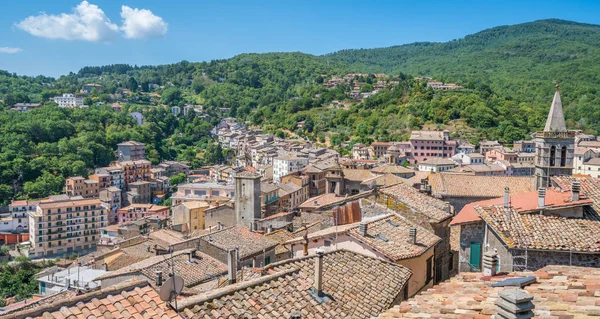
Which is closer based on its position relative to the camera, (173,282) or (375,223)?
(173,282)

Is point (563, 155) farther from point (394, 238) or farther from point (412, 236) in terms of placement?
point (394, 238)

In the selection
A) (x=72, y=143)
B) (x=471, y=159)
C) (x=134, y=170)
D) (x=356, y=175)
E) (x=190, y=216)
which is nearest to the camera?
(x=190, y=216)

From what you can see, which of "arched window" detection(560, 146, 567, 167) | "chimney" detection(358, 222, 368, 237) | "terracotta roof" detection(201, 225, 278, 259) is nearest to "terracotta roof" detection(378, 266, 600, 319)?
"chimney" detection(358, 222, 368, 237)

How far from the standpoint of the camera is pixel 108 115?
116 metres

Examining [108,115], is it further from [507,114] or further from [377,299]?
[377,299]

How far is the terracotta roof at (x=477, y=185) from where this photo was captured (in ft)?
86.8

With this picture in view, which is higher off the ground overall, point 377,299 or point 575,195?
point 575,195

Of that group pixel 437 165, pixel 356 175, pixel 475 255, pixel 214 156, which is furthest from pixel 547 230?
pixel 214 156

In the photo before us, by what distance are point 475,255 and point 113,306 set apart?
10.9 metres

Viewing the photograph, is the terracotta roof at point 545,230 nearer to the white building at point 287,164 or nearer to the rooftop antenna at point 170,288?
the rooftop antenna at point 170,288

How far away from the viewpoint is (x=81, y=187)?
253 ft

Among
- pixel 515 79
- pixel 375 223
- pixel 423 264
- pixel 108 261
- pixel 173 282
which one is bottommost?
pixel 108 261

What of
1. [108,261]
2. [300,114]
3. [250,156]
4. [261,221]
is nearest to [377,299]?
[108,261]

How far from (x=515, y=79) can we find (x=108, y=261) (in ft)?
469
